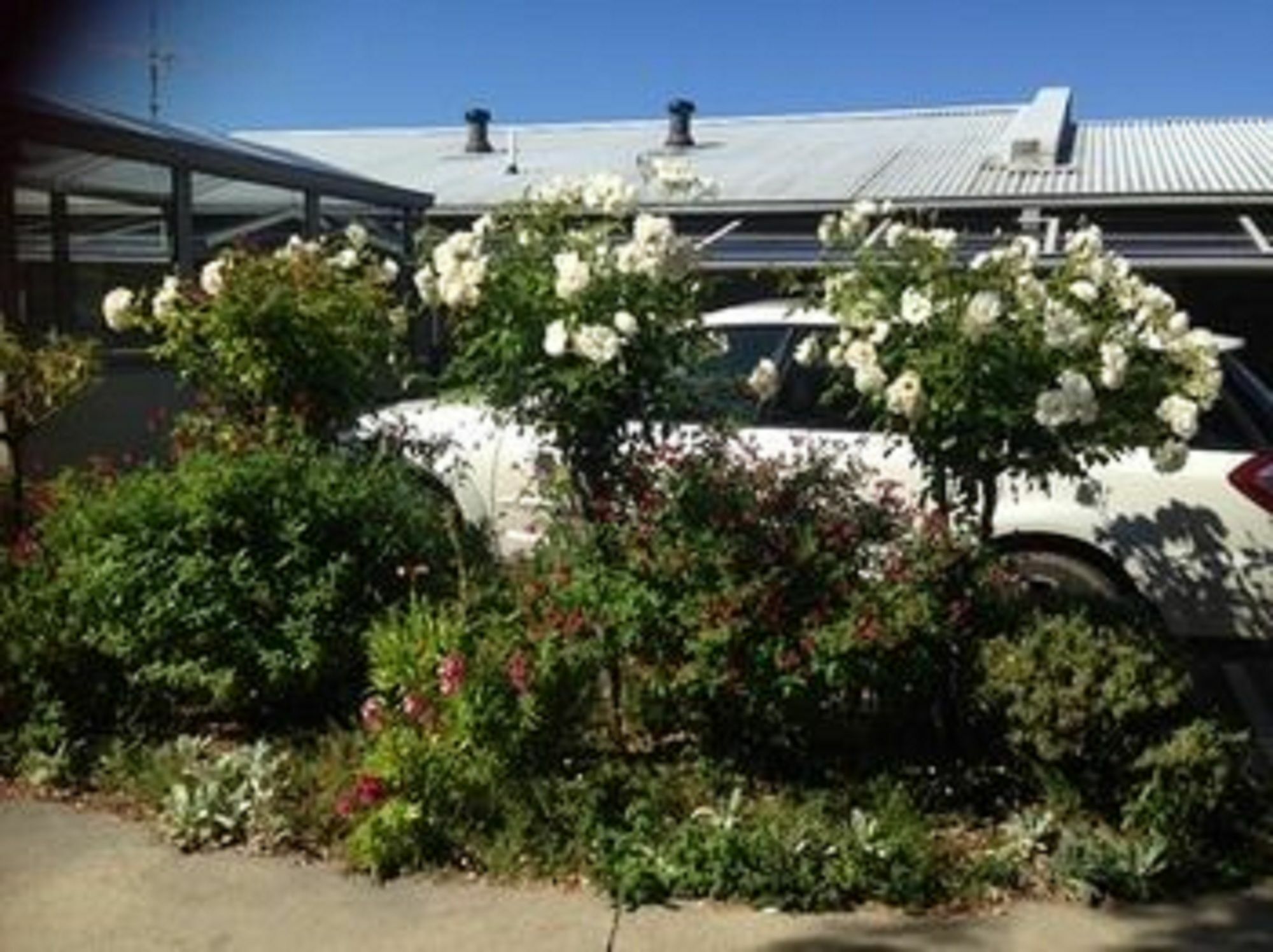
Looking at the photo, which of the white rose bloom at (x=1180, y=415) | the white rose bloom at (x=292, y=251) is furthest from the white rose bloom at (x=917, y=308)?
the white rose bloom at (x=292, y=251)

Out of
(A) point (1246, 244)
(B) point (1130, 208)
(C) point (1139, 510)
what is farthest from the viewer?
(B) point (1130, 208)

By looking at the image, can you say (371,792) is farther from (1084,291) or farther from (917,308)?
(1084,291)

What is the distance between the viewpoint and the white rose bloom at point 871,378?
5.89m

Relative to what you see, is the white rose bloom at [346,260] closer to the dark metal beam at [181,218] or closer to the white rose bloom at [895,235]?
the white rose bloom at [895,235]

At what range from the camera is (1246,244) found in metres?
15.3

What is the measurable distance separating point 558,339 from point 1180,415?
6.85ft

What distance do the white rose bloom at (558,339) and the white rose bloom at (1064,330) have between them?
161cm

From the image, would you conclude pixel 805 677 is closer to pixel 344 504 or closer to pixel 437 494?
pixel 344 504

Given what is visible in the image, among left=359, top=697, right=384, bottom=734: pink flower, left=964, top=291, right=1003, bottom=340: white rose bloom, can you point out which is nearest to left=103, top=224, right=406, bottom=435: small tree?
left=359, top=697, right=384, bottom=734: pink flower

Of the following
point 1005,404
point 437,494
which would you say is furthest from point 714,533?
point 437,494

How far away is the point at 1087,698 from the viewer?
5.21m

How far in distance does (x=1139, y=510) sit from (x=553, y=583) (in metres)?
2.77

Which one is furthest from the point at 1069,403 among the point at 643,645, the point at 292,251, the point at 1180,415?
the point at 292,251

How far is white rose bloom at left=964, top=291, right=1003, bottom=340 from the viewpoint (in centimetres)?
566
